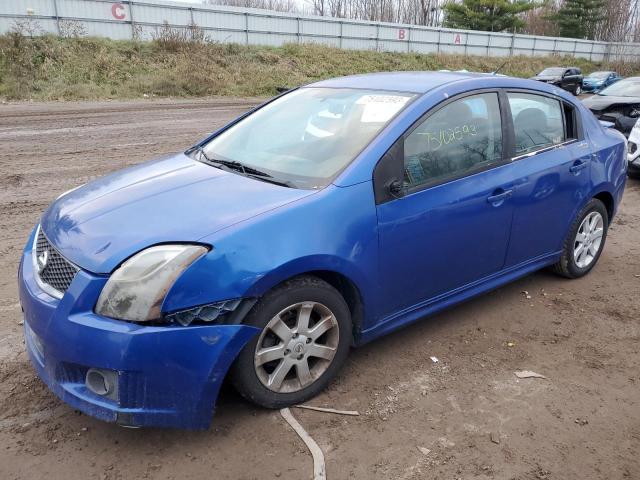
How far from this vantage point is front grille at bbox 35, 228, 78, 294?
254 cm

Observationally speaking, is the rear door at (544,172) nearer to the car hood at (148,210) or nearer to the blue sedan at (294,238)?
the blue sedan at (294,238)

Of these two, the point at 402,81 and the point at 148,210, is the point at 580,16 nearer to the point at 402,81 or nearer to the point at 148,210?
the point at 402,81

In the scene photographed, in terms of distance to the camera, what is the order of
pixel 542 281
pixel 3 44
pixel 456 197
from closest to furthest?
pixel 456 197
pixel 542 281
pixel 3 44

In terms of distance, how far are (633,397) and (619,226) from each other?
384 centimetres

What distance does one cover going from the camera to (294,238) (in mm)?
2633

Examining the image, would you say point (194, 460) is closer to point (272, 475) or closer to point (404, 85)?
point (272, 475)

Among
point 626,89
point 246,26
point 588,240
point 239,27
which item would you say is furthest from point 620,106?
point 246,26

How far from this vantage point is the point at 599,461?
2582 millimetres

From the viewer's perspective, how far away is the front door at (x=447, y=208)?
309 cm

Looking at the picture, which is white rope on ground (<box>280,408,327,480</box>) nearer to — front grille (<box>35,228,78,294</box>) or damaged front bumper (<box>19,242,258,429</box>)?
damaged front bumper (<box>19,242,258,429</box>)

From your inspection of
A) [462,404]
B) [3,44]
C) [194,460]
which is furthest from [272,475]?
[3,44]

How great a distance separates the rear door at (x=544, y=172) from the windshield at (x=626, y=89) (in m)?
8.44

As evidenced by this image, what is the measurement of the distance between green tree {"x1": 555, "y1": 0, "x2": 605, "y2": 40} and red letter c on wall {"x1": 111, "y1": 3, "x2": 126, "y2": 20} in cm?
4819

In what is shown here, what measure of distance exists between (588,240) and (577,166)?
780mm
